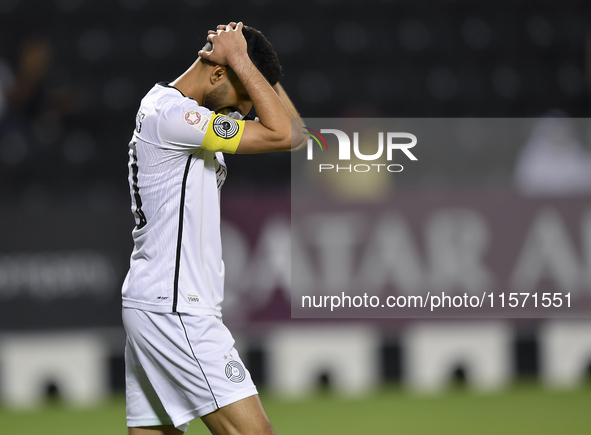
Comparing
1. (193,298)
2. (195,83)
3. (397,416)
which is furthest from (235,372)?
(397,416)

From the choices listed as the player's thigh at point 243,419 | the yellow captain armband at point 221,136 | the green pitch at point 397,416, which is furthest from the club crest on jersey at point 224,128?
the green pitch at point 397,416

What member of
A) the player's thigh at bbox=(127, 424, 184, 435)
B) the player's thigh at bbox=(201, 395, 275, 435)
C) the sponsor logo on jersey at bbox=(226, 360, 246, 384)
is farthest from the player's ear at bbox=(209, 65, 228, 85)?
the player's thigh at bbox=(127, 424, 184, 435)

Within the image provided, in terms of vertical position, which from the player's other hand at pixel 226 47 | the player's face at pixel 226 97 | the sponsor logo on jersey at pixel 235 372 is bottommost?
the sponsor logo on jersey at pixel 235 372

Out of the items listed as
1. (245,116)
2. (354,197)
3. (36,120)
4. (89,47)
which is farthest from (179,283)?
(89,47)

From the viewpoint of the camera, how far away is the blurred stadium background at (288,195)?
556 centimetres

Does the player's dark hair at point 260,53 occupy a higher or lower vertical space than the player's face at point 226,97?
higher

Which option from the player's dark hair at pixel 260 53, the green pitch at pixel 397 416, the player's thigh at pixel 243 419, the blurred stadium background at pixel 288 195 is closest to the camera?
the player's thigh at pixel 243 419

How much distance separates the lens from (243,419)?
8.23ft

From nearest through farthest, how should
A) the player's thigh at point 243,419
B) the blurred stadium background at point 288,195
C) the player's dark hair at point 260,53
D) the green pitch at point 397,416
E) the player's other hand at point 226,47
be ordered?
the player's thigh at point 243,419
the player's other hand at point 226,47
the player's dark hair at point 260,53
the green pitch at point 397,416
the blurred stadium background at point 288,195

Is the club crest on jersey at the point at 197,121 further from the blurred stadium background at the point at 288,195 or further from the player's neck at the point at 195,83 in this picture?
the blurred stadium background at the point at 288,195

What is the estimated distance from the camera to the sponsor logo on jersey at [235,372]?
100 inches

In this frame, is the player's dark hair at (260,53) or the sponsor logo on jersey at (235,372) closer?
the sponsor logo on jersey at (235,372)

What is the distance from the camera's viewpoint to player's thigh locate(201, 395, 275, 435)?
2.50 meters

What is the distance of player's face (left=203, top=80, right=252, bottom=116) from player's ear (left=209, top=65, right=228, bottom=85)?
0.02m
